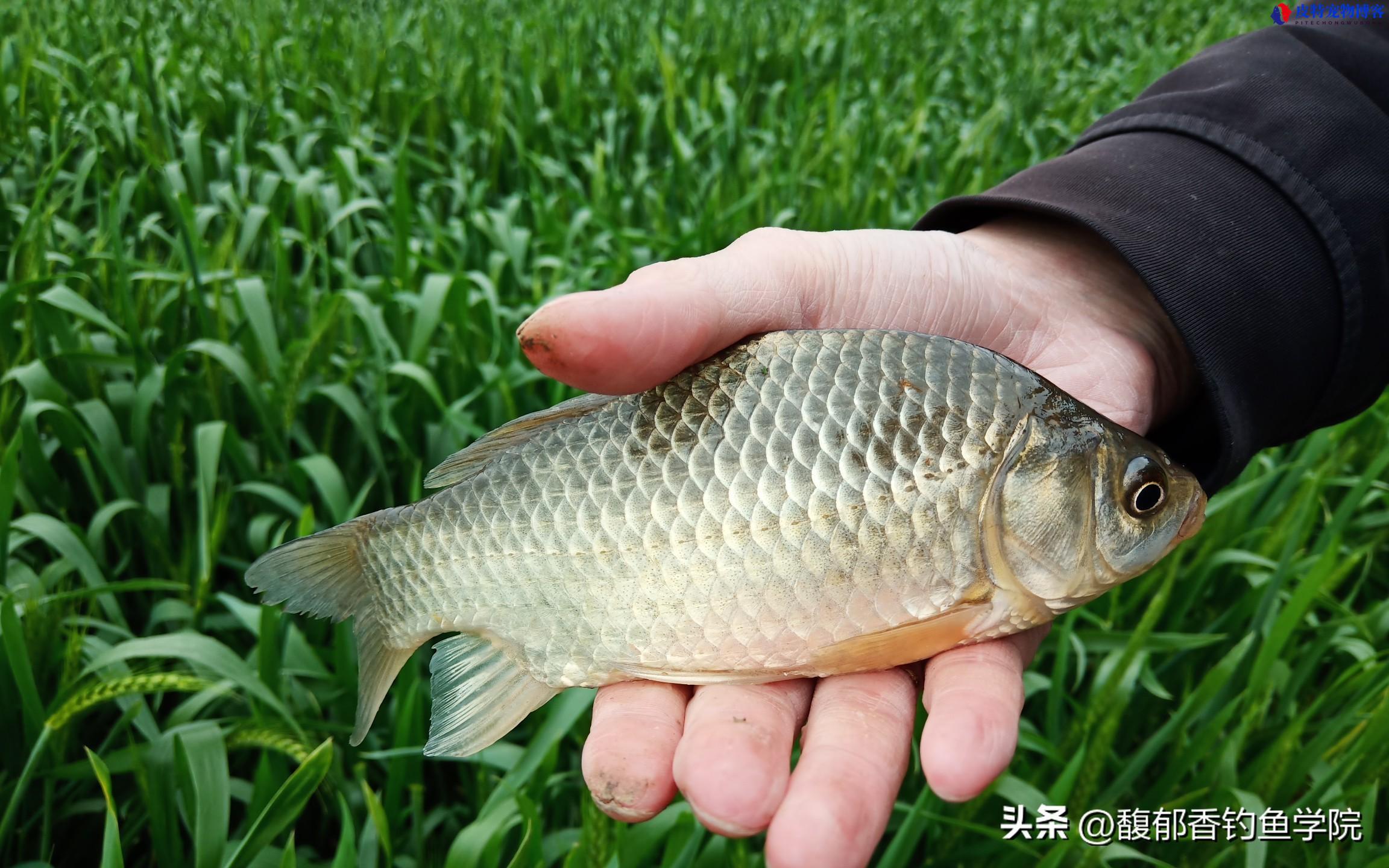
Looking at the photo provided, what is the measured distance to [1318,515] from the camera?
3250 mm

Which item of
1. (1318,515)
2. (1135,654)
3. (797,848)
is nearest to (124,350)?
(797,848)

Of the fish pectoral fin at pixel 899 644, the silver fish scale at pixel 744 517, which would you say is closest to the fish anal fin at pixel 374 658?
the silver fish scale at pixel 744 517

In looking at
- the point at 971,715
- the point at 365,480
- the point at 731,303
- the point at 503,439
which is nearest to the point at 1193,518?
the point at 971,715

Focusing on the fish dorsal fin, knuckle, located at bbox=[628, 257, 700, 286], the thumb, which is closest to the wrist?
the thumb

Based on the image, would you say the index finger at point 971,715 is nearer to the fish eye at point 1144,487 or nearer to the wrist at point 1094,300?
the fish eye at point 1144,487

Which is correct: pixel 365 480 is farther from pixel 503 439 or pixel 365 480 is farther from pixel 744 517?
pixel 744 517

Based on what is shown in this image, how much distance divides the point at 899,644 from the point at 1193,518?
1.85 feet

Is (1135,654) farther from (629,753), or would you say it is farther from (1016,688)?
(629,753)

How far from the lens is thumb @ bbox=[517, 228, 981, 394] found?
5.35 ft

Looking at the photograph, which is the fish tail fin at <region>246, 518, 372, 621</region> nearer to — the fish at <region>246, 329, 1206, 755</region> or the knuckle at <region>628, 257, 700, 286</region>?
the fish at <region>246, 329, 1206, 755</region>

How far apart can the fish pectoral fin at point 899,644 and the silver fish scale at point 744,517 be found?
0.02 metres

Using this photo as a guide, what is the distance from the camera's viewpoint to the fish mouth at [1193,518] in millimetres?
1689

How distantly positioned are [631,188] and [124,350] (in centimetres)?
264

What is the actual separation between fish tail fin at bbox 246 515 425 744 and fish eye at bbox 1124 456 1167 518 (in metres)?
1.20
